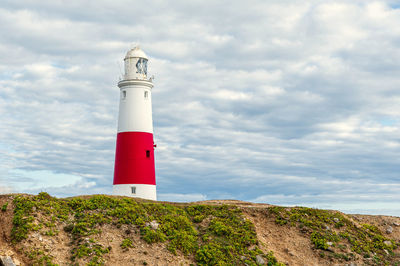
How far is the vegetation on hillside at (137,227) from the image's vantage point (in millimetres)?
26312

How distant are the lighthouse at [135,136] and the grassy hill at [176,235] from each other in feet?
32.0

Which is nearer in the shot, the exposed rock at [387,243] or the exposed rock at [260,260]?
the exposed rock at [260,260]

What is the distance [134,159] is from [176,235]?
16.6 metres

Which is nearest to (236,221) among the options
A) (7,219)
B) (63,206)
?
(63,206)

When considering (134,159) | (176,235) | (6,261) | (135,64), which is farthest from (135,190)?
(6,261)

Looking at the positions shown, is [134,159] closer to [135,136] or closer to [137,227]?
[135,136]

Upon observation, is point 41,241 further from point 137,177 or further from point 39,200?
point 137,177

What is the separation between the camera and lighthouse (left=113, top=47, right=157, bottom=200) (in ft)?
145

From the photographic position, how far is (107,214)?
2956cm

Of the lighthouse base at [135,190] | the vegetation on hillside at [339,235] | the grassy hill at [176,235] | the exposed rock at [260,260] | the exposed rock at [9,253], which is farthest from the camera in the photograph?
the lighthouse base at [135,190]

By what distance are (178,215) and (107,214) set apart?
522 centimetres

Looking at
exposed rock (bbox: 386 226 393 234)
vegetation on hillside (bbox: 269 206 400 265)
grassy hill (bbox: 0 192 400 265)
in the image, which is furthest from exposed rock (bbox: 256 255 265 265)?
exposed rock (bbox: 386 226 393 234)

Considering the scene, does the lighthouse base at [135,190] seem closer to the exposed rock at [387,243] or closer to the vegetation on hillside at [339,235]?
the vegetation on hillside at [339,235]

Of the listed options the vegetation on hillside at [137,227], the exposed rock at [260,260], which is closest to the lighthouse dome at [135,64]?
the vegetation on hillside at [137,227]
